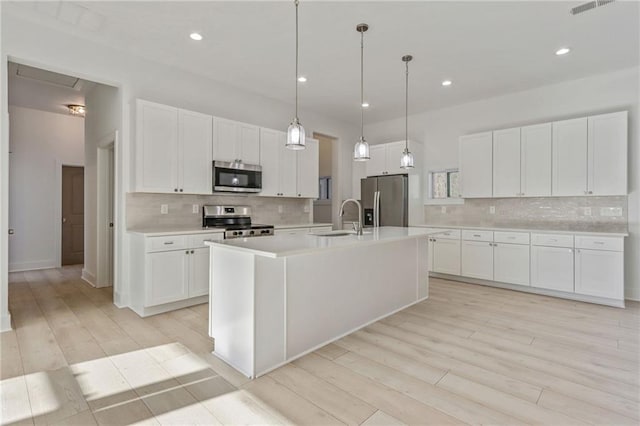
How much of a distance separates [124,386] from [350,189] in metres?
5.46

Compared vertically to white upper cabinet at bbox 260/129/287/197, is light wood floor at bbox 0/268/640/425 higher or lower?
lower

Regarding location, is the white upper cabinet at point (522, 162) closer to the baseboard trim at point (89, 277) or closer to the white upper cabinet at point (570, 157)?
the white upper cabinet at point (570, 157)

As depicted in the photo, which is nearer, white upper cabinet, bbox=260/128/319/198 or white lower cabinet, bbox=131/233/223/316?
white lower cabinet, bbox=131/233/223/316

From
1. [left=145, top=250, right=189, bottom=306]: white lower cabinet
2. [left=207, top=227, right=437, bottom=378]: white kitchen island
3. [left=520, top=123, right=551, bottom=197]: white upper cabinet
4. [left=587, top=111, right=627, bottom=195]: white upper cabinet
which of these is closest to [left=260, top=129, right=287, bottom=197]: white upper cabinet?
[left=145, top=250, right=189, bottom=306]: white lower cabinet

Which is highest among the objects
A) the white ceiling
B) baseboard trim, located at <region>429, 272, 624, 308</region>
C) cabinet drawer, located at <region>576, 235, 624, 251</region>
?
A: the white ceiling

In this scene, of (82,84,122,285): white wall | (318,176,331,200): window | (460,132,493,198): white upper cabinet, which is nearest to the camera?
(82,84,122,285): white wall

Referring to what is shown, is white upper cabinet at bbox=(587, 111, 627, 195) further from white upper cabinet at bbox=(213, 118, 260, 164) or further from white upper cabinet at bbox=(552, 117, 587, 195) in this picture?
white upper cabinet at bbox=(213, 118, 260, 164)

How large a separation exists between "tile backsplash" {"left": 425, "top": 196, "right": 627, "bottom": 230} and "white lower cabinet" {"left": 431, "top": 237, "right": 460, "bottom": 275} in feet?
1.90

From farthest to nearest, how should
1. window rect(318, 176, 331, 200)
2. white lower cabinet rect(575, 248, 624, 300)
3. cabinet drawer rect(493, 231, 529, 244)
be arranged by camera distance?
window rect(318, 176, 331, 200), cabinet drawer rect(493, 231, 529, 244), white lower cabinet rect(575, 248, 624, 300)

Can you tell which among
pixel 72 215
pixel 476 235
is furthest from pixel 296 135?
pixel 72 215

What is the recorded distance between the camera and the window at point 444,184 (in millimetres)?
5812

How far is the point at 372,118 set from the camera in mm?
6570

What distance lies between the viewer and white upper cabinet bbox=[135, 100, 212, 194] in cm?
372

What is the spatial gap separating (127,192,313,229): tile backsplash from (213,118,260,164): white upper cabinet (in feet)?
2.05
